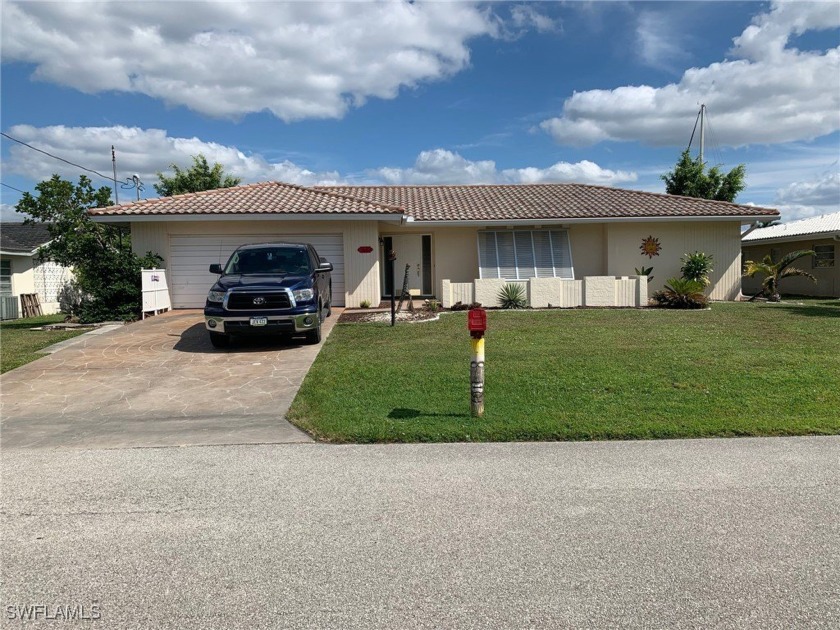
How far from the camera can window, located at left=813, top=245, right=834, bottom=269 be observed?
2250 cm

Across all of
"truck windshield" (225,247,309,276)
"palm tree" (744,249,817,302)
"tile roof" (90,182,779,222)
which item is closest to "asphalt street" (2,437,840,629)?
"truck windshield" (225,247,309,276)

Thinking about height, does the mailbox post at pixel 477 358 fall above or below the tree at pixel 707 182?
below

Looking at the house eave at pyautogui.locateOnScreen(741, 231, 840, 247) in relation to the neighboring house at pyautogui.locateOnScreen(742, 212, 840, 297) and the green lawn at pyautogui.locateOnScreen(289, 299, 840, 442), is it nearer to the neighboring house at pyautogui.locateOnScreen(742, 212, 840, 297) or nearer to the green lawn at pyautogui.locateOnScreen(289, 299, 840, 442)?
the neighboring house at pyautogui.locateOnScreen(742, 212, 840, 297)

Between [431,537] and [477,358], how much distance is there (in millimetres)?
2748

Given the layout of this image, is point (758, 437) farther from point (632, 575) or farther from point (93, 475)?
point (93, 475)

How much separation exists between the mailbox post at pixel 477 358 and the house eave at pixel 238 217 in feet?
32.5

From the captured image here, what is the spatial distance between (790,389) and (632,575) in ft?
18.1

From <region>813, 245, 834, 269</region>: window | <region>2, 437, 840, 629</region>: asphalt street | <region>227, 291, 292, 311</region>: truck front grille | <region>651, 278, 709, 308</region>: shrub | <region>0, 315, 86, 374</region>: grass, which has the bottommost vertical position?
<region>2, 437, 840, 629</region>: asphalt street

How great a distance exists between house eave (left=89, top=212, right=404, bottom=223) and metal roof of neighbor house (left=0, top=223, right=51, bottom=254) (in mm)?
7251

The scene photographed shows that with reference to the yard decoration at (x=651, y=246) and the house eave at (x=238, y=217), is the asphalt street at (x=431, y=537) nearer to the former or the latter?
the house eave at (x=238, y=217)

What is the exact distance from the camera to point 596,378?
790cm

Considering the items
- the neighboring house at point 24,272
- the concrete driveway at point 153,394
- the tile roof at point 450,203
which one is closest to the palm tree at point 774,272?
the tile roof at point 450,203

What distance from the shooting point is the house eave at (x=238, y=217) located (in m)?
14.9

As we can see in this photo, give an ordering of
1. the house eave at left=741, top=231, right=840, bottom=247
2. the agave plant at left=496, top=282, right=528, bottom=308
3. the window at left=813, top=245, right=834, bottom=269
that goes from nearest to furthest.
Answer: the agave plant at left=496, top=282, right=528, bottom=308
the house eave at left=741, top=231, right=840, bottom=247
the window at left=813, top=245, right=834, bottom=269
